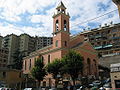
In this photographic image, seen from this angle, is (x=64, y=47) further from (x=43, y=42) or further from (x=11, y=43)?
(x=43, y=42)

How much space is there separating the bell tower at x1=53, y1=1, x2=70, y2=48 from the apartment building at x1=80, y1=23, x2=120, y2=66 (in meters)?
25.0

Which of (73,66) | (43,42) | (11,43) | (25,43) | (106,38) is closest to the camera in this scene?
(73,66)

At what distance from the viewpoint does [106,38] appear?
67.5m

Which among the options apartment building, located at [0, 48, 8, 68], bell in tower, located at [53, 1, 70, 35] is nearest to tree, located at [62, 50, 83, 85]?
bell in tower, located at [53, 1, 70, 35]

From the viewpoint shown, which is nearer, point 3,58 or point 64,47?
point 64,47

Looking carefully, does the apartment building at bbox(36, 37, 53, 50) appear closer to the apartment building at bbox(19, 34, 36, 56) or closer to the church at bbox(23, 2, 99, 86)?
the apartment building at bbox(19, 34, 36, 56)

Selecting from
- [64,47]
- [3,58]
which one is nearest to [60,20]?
[64,47]

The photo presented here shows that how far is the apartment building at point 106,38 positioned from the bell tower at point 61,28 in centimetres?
2502

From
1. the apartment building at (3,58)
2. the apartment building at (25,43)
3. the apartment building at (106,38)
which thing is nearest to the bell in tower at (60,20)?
the apartment building at (106,38)

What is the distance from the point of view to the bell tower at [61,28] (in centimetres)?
4016

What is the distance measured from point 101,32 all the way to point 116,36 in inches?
278

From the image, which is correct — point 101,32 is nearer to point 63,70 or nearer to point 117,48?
point 117,48

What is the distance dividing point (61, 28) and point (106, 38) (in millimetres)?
33358

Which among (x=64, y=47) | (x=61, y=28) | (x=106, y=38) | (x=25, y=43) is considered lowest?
(x=64, y=47)
